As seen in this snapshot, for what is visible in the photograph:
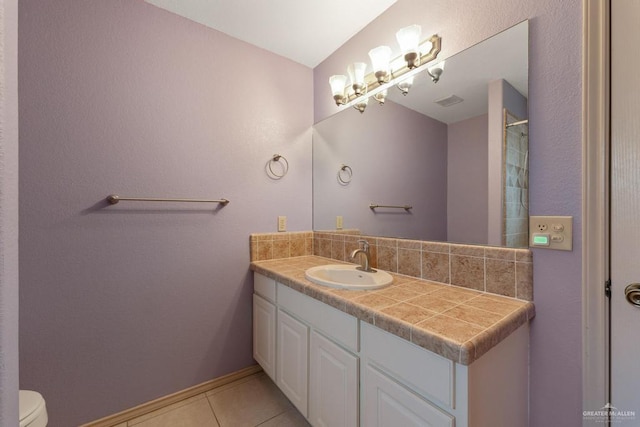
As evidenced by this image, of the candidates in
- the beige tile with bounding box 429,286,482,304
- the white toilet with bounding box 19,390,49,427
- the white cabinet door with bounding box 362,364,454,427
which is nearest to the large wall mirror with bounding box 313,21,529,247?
the beige tile with bounding box 429,286,482,304

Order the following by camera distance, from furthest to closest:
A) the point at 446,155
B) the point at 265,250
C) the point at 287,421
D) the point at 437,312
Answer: the point at 265,250, the point at 287,421, the point at 446,155, the point at 437,312

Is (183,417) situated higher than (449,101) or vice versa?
(449,101)

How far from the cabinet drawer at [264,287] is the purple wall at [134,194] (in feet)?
0.31

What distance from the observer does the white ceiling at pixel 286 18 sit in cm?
151

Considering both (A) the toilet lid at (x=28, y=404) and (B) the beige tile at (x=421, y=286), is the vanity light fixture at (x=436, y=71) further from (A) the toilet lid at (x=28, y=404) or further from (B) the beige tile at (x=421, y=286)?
(A) the toilet lid at (x=28, y=404)

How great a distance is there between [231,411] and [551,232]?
1836 mm

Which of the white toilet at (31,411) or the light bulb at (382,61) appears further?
the light bulb at (382,61)

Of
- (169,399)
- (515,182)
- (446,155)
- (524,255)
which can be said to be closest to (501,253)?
(524,255)

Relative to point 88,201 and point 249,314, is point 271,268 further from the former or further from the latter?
point 88,201

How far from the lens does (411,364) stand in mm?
830

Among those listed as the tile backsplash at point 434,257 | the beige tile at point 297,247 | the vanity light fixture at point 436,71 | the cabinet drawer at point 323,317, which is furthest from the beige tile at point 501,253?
the beige tile at point 297,247

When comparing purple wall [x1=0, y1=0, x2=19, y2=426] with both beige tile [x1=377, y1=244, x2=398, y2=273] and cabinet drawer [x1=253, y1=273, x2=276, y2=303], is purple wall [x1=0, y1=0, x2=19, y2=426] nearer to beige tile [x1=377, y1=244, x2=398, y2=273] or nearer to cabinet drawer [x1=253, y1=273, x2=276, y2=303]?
cabinet drawer [x1=253, y1=273, x2=276, y2=303]

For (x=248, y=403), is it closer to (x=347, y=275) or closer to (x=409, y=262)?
(x=347, y=275)

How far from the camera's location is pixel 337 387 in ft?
3.65
